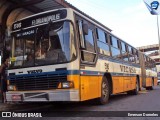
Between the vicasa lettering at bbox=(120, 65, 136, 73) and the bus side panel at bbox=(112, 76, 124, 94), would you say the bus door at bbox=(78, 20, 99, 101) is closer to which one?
the bus side panel at bbox=(112, 76, 124, 94)

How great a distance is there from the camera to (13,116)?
8.13 meters

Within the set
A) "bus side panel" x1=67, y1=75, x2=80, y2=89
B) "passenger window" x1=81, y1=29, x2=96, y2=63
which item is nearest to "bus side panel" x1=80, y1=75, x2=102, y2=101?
"bus side panel" x1=67, y1=75, x2=80, y2=89

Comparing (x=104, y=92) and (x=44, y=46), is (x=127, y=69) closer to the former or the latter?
(x=104, y=92)

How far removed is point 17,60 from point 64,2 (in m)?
5.24

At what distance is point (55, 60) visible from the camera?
7.98m

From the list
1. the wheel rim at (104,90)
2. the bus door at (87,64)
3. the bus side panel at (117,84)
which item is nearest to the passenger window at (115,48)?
the bus side panel at (117,84)

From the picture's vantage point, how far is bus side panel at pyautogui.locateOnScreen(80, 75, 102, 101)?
26.6ft

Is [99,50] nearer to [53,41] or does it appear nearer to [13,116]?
[53,41]

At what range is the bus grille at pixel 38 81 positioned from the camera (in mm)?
7833

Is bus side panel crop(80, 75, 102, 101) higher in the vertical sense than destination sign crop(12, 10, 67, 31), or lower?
lower

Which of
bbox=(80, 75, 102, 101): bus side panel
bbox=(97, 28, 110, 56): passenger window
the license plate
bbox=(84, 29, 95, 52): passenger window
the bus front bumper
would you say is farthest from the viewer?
bbox=(97, 28, 110, 56): passenger window

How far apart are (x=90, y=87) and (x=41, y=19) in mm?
2569

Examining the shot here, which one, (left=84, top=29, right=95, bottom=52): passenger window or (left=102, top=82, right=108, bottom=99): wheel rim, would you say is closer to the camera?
(left=84, top=29, right=95, bottom=52): passenger window

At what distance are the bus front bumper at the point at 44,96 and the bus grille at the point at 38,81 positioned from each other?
157 mm
